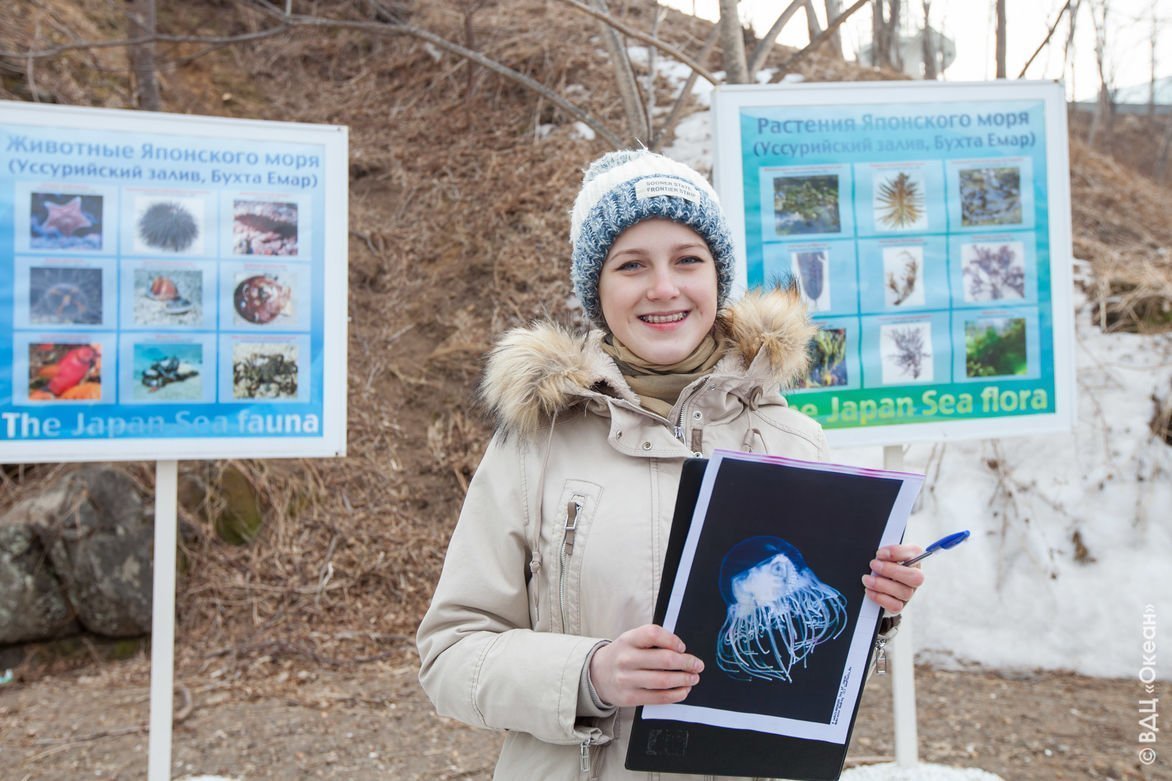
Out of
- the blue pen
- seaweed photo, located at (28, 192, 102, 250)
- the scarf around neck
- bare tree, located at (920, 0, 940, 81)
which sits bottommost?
the blue pen

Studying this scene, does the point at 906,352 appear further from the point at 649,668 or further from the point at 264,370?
the point at 264,370

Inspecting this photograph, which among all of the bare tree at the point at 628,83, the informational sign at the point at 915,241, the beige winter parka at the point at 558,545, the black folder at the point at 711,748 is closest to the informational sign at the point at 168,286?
the bare tree at the point at 628,83

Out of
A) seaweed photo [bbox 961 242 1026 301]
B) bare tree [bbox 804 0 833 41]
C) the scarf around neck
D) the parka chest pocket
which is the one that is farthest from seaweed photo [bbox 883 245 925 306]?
bare tree [bbox 804 0 833 41]

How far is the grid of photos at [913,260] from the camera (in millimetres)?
3107

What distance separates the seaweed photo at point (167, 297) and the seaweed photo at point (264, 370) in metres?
0.21

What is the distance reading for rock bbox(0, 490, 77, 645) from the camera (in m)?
4.83

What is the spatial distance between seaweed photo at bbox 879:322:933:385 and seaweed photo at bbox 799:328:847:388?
0.50 feet

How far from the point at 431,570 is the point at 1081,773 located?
3723 millimetres

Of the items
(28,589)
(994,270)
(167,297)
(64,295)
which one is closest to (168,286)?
(167,297)

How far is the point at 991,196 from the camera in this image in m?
3.23

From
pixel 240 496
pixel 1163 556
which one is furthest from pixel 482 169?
pixel 1163 556

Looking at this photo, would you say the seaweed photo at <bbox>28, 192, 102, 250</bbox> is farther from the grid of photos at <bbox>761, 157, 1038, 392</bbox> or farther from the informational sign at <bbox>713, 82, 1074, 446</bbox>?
the grid of photos at <bbox>761, 157, 1038, 392</bbox>

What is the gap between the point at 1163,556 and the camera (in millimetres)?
4918

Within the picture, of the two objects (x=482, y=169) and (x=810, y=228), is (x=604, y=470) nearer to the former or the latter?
(x=810, y=228)
